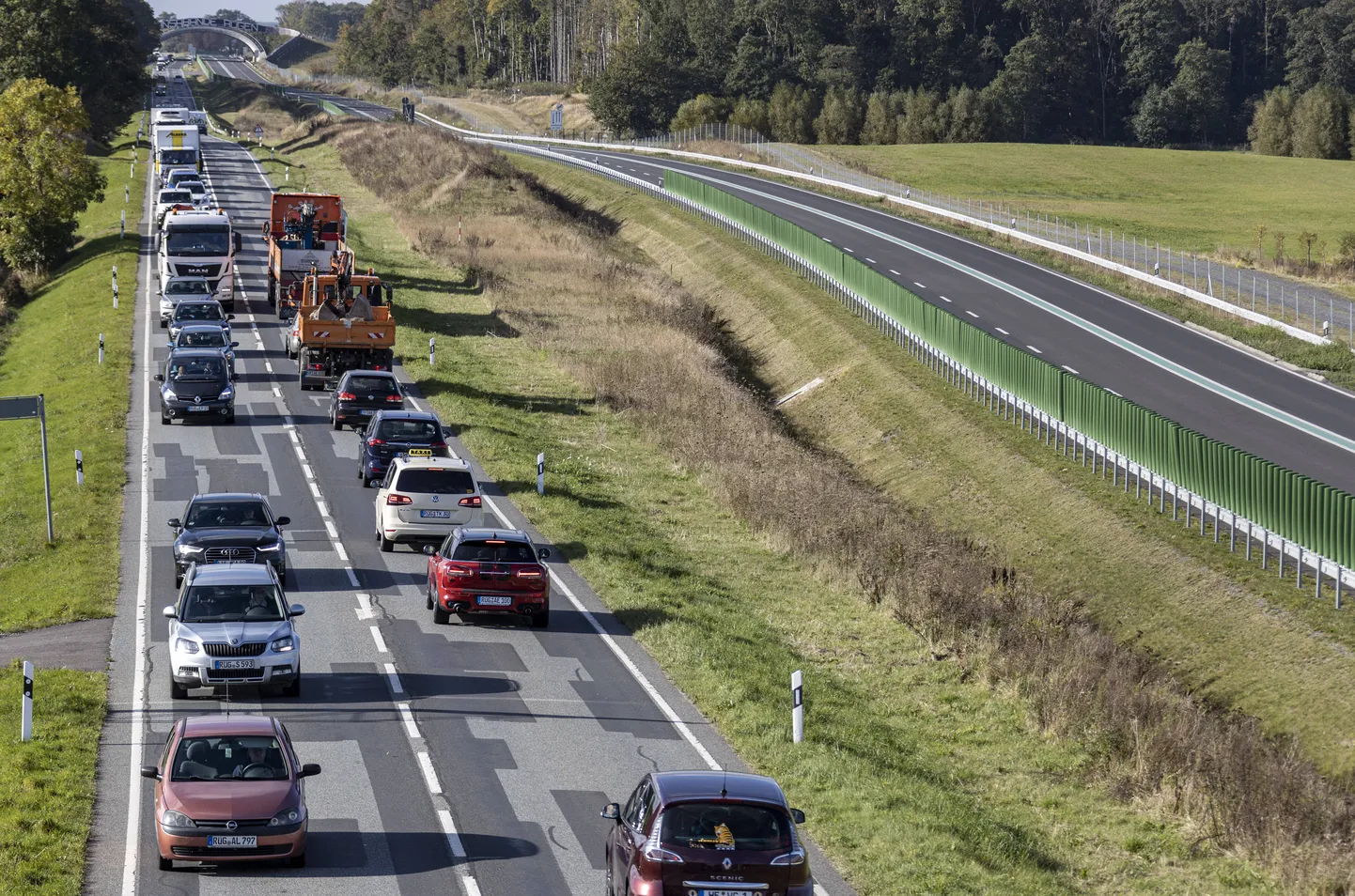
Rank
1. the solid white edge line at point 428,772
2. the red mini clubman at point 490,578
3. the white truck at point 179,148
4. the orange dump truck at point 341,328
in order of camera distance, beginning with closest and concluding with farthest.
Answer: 1. the solid white edge line at point 428,772
2. the red mini clubman at point 490,578
3. the orange dump truck at point 341,328
4. the white truck at point 179,148

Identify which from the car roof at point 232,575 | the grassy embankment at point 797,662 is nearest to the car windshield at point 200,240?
the grassy embankment at point 797,662

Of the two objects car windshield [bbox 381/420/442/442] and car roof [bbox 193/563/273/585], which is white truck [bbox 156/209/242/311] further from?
car roof [bbox 193/563/273/585]

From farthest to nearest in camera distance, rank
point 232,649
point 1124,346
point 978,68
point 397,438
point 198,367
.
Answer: point 978,68 → point 1124,346 → point 198,367 → point 397,438 → point 232,649

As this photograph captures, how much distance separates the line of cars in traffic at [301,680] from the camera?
14219mm

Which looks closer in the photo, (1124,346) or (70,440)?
(70,440)

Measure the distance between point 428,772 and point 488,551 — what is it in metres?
7.17

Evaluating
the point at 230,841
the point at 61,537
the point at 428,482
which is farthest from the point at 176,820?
the point at 61,537

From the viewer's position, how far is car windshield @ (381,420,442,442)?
3650 centimetres

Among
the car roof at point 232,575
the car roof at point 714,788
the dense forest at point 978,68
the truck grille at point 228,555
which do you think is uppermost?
the dense forest at point 978,68

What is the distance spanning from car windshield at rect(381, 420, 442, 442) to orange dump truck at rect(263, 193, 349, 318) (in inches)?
781

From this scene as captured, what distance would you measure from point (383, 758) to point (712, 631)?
310 inches

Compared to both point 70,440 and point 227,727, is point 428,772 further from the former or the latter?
point 70,440

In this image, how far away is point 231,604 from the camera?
22.7m

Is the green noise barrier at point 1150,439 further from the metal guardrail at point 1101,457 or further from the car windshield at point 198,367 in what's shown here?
the car windshield at point 198,367
